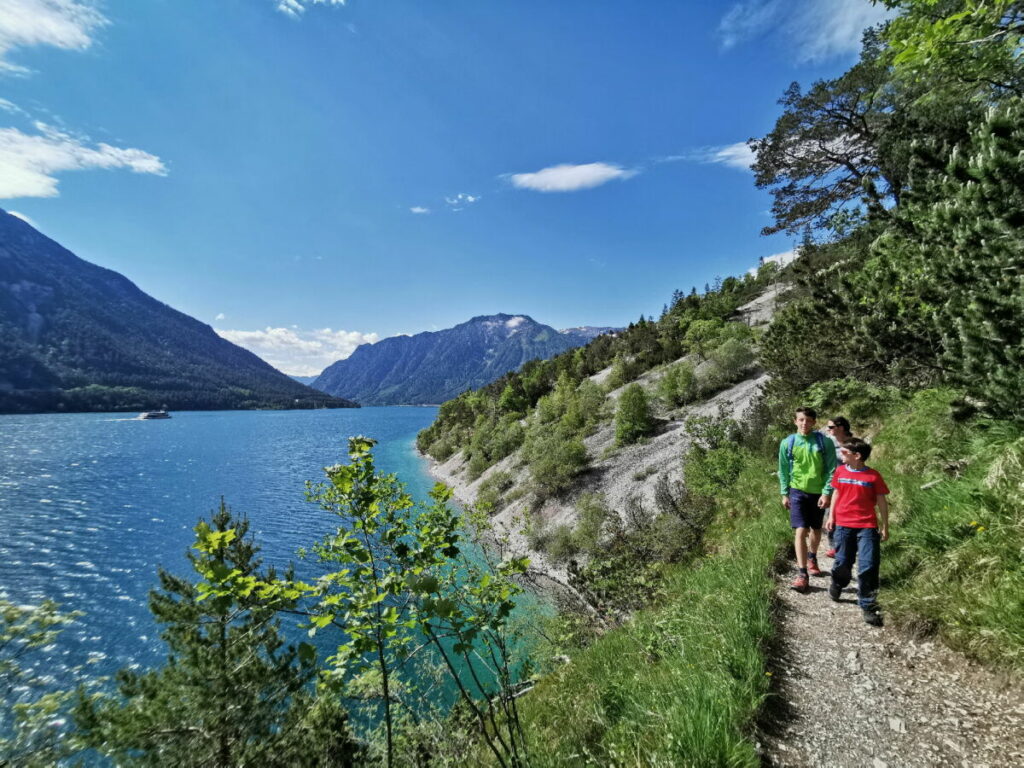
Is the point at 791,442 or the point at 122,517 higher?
the point at 791,442

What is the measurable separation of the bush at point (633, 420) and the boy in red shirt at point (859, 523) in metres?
24.4

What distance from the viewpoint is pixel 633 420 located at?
30.8m

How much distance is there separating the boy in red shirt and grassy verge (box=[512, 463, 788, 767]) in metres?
1.06

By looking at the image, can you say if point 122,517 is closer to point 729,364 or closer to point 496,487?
point 496,487

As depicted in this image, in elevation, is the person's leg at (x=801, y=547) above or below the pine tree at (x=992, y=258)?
below

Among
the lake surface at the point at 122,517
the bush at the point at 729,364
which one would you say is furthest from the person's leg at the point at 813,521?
the bush at the point at 729,364

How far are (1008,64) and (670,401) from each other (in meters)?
28.5

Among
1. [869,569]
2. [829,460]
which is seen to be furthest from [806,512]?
[869,569]

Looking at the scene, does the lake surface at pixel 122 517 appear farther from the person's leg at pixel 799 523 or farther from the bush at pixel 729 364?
the bush at pixel 729 364

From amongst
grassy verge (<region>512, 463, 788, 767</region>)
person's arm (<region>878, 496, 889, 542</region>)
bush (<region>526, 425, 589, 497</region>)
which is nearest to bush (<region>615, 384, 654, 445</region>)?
bush (<region>526, 425, 589, 497</region>)

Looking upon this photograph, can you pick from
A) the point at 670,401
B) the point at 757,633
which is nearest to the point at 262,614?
the point at 757,633

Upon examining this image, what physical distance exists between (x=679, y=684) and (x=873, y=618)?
2.77 metres

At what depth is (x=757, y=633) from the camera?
5.22 metres

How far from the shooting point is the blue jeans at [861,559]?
5434 mm
